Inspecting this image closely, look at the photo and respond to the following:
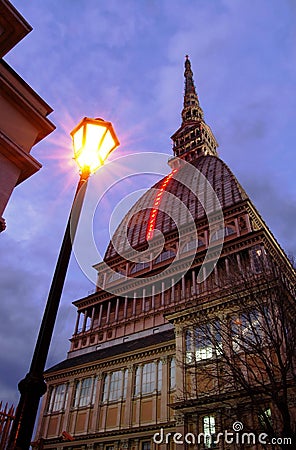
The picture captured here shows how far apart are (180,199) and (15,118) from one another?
245ft

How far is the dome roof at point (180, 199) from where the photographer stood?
2859 inches

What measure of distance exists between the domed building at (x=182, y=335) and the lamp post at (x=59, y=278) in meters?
13.8

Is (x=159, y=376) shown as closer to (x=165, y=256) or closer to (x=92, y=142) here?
(x=165, y=256)

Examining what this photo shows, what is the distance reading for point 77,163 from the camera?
704 cm

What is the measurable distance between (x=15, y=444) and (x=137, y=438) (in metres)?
32.5

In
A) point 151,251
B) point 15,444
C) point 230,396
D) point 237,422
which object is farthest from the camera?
point 151,251

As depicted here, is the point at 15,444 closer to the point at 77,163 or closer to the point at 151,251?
the point at 77,163

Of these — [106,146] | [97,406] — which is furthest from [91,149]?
[97,406]

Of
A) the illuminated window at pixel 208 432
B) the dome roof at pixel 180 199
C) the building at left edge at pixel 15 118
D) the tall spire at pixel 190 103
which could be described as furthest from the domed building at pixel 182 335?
the tall spire at pixel 190 103

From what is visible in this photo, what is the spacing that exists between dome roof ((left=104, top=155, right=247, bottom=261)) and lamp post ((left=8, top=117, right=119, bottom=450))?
195ft

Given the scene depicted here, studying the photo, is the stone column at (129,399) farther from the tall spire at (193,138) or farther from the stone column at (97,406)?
the tall spire at (193,138)

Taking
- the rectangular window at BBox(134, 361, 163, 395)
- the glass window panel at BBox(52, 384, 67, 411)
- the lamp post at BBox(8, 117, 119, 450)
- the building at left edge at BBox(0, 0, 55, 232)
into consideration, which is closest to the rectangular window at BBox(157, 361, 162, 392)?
the rectangular window at BBox(134, 361, 163, 395)

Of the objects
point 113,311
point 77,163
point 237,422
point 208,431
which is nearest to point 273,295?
point 237,422

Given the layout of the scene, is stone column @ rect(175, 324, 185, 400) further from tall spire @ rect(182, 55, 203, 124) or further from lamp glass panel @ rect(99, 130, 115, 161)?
tall spire @ rect(182, 55, 203, 124)
